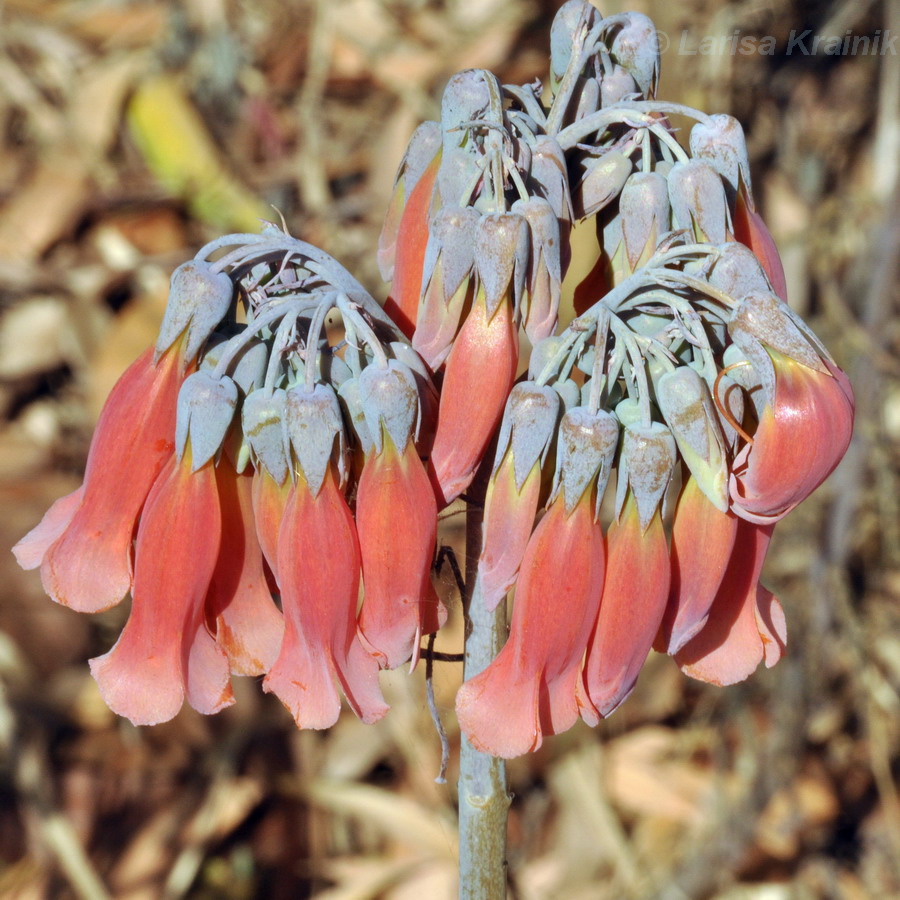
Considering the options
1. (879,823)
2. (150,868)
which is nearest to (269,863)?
(150,868)

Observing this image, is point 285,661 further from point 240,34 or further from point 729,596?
point 240,34

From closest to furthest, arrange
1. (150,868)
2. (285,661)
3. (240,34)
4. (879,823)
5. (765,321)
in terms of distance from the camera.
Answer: (765,321)
(285,661)
(150,868)
(879,823)
(240,34)

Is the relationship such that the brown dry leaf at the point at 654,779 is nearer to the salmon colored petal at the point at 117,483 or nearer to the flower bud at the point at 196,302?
the salmon colored petal at the point at 117,483

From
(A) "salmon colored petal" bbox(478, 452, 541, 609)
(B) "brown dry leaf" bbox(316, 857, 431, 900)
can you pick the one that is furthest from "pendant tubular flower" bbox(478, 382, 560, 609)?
(B) "brown dry leaf" bbox(316, 857, 431, 900)

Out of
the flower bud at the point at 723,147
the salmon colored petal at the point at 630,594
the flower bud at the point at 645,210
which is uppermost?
the flower bud at the point at 723,147

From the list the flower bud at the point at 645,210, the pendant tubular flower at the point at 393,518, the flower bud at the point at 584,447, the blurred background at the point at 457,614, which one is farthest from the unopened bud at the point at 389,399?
the blurred background at the point at 457,614

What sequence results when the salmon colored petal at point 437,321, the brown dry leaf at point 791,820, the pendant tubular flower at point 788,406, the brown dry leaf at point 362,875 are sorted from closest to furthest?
the pendant tubular flower at point 788,406
the salmon colored petal at point 437,321
the brown dry leaf at point 362,875
the brown dry leaf at point 791,820
